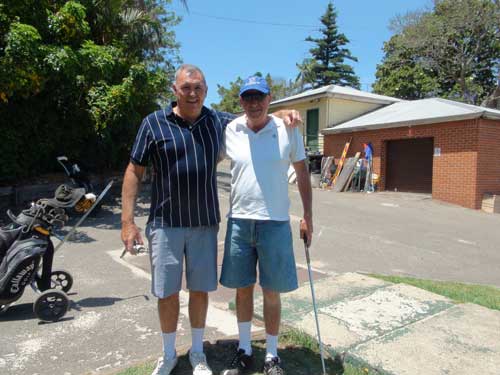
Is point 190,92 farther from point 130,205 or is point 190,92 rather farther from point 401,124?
point 401,124

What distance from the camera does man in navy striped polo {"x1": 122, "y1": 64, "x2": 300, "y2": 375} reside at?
264cm

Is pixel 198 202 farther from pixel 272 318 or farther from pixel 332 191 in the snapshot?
pixel 332 191

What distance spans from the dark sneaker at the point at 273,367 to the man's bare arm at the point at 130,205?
120 cm

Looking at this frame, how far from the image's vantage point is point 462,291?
4.77 meters

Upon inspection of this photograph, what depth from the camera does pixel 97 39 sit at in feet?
36.1

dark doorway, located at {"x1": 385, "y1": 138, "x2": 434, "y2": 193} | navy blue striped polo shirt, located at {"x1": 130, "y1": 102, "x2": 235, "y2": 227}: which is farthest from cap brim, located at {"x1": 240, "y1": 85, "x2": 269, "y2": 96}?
dark doorway, located at {"x1": 385, "y1": 138, "x2": 434, "y2": 193}

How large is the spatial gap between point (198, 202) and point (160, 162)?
36 centimetres

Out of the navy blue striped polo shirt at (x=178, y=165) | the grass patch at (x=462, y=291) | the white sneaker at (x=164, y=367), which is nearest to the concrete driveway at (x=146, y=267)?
the white sneaker at (x=164, y=367)

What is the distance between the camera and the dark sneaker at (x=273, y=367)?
268 cm

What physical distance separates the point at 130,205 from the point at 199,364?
1169mm

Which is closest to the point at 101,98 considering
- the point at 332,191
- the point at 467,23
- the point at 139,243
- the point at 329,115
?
the point at 139,243

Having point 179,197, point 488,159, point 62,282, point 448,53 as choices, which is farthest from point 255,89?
point 448,53

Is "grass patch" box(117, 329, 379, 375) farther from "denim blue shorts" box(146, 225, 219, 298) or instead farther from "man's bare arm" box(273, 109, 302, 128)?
"man's bare arm" box(273, 109, 302, 128)

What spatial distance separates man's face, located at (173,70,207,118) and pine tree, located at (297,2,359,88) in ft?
132
